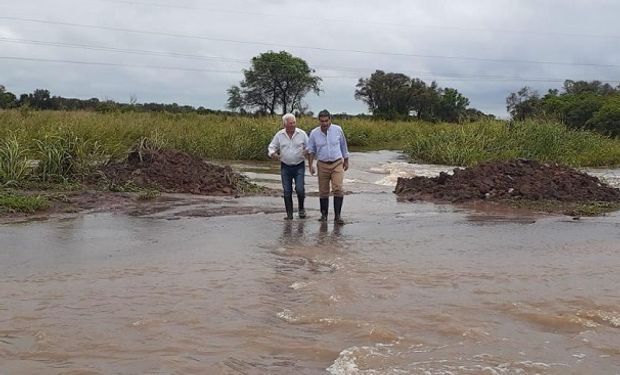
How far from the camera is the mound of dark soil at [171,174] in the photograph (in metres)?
13.3

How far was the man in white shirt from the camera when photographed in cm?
1026

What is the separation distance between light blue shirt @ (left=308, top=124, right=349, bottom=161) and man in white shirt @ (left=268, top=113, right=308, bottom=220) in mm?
154

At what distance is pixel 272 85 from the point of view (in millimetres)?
73500

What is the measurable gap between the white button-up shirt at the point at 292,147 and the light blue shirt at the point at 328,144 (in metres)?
0.12

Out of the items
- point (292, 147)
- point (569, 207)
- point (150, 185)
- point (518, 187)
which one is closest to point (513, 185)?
point (518, 187)

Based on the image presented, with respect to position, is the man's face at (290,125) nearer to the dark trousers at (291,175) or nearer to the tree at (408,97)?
the dark trousers at (291,175)

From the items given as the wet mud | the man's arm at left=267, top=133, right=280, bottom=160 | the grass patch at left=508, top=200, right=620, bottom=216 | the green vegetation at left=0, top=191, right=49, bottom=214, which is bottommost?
the grass patch at left=508, top=200, right=620, bottom=216

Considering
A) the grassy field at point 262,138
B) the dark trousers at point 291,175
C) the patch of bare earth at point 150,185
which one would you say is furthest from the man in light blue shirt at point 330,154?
the grassy field at point 262,138

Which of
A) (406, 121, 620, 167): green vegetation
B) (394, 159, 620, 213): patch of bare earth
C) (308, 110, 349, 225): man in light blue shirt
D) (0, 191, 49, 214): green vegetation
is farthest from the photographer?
(406, 121, 620, 167): green vegetation

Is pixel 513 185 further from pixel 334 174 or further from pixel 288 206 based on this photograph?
pixel 288 206

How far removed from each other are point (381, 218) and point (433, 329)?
603 centimetres

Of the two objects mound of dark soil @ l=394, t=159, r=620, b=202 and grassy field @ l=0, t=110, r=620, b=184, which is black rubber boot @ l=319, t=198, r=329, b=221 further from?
grassy field @ l=0, t=110, r=620, b=184

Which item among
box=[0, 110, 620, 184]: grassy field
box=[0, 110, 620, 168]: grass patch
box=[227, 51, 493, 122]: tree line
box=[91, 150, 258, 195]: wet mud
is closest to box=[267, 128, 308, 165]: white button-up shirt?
box=[91, 150, 258, 195]: wet mud

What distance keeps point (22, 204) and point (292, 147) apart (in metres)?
4.30
